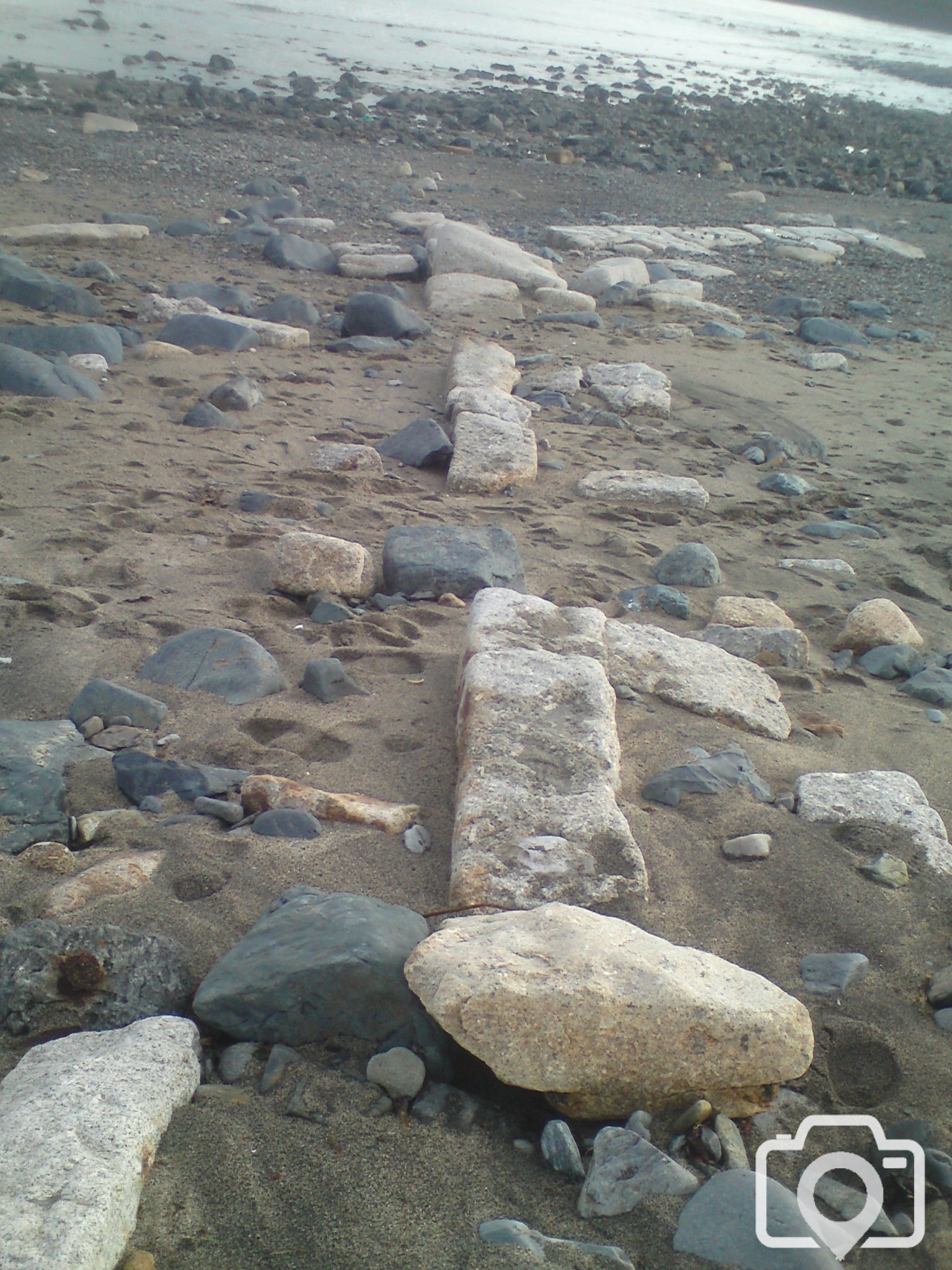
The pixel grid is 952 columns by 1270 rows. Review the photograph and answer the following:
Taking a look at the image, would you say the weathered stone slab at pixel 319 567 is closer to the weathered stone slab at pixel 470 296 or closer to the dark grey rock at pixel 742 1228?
the dark grey rock at pixel 742 1228

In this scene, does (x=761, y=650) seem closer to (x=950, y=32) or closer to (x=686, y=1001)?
(x=686, y=1001)

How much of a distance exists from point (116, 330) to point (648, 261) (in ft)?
17.1

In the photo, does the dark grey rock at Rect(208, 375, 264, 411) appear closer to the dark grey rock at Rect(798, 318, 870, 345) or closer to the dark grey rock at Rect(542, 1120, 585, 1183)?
the dark grey rock at Rect(542, 1120, 585, 1183)

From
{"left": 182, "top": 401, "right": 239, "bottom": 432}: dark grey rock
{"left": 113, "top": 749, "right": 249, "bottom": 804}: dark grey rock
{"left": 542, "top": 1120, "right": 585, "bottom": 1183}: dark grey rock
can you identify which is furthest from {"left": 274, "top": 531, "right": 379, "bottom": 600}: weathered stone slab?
{"left": 542, "top": 1120, "right": 585, "bottom": 1183}: dark grey rock

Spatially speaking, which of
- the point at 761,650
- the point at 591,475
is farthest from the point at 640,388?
the point at 761,650

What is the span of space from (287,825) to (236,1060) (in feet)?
1.97

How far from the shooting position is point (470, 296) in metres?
6.73

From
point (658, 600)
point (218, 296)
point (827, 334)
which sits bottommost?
point (658, 600)

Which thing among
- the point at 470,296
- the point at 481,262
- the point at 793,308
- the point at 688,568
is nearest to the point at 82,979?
the point at 688,568

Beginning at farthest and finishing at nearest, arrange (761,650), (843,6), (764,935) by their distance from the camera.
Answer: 1. (843,6)
2. (761,650)
3. (764,935)

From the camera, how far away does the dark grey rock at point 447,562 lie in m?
3.25

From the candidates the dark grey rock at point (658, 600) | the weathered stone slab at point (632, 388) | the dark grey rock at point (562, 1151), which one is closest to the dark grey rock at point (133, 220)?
the weathered stone slab at point (632, 388)

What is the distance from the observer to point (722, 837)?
2.17 m

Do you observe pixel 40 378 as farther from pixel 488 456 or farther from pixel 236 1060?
pixel 236 1060
